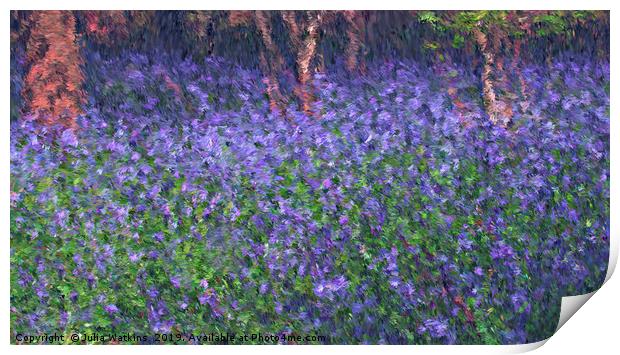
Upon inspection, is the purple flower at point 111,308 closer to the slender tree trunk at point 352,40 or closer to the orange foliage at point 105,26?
the orange foliage at point 105,26

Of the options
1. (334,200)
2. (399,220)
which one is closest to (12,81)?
(334,200)

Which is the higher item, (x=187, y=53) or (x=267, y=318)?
(x=187, y=53)

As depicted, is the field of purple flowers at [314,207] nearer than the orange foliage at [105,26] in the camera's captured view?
Yes

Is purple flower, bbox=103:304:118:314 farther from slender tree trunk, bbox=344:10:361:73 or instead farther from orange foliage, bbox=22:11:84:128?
slender tree trunk, bbox=344:10:361:73

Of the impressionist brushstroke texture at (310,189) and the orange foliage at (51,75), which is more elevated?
the orange foliage at (51,75)

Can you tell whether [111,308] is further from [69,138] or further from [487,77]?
[487,77]

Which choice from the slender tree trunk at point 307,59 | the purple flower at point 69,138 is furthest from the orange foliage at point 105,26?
the slender tree trunk at point 307,59

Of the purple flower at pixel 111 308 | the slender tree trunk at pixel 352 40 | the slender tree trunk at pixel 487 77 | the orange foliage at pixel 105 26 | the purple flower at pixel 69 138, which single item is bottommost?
the purple flower at pixel 111 308

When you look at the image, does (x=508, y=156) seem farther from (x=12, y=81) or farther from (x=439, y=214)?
(x=12, y=81)

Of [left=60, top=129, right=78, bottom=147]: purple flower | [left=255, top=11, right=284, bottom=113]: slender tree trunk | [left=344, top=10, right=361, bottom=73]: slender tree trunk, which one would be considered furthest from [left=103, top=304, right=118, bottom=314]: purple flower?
[left=344, top=10, right=361, bottom=73]: slender tree trunk
